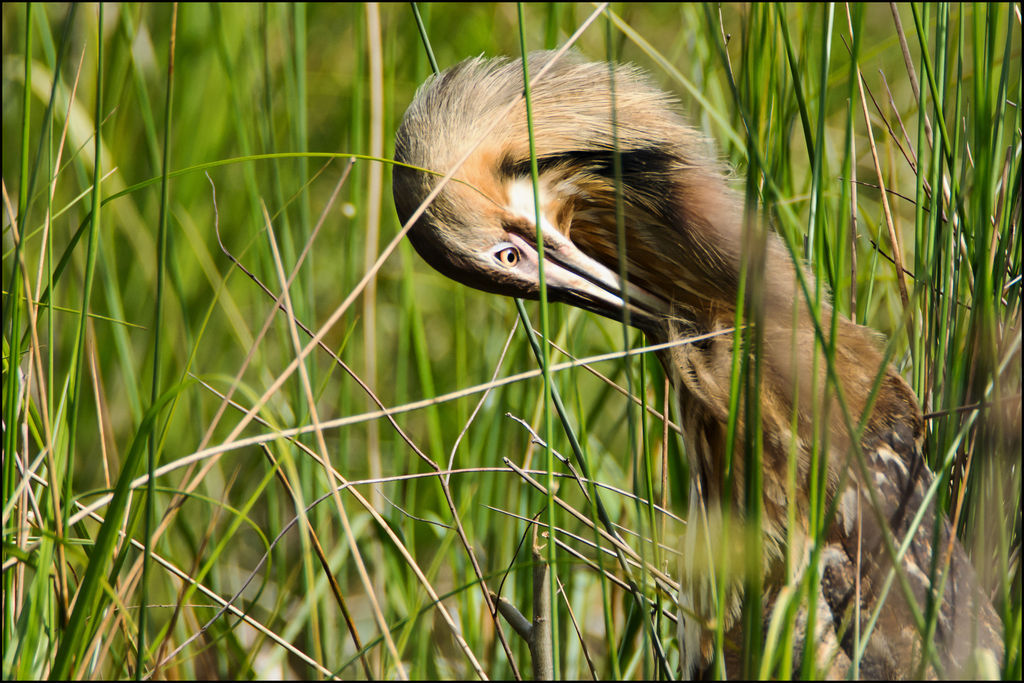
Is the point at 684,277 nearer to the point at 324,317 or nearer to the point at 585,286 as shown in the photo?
the point at 585,286

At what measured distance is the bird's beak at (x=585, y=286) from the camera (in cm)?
157

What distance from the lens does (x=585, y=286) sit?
1577 mm

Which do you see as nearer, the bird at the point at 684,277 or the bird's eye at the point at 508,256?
the bird at the point at 684,277

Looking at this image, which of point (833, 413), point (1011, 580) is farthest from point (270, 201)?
point (1011, 580)

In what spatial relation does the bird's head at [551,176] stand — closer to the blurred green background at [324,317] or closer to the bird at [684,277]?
the bird at [684,277]

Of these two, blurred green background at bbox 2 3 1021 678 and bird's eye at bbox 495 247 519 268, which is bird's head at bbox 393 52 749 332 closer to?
bird's eye at bbox 495 247 519 268

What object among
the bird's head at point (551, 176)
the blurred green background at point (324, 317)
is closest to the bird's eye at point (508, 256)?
the bird's head at point (551, 176)

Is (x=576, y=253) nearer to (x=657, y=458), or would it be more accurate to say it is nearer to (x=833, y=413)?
(x=833, y=413)

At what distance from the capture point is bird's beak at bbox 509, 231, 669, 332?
5.16ft

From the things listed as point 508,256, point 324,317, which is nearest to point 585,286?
point 508,256

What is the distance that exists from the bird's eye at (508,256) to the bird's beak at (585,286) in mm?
11

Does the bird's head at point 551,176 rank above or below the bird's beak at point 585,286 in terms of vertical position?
above

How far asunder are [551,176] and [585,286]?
192 millimetres

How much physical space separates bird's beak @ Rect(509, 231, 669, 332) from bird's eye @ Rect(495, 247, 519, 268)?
0.04 ft
